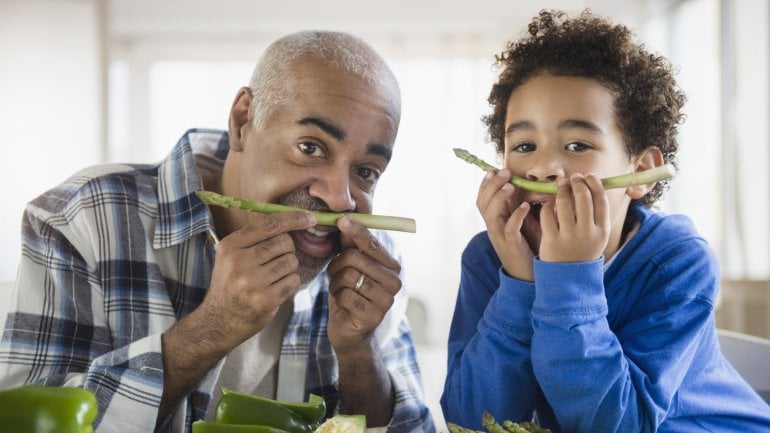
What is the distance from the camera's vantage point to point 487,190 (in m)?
1.69

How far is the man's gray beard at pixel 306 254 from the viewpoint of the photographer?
6.15ft

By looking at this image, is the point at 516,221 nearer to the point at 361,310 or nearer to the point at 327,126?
the point at 361,310

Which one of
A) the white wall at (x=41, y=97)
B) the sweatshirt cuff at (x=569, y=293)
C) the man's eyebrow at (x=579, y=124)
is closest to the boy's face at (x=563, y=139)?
the man's eyebrow at (x=579, y=124)

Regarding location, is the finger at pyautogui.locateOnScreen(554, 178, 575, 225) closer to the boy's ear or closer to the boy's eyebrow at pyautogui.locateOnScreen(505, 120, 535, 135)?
the boy's eyebrow at pyautogui.locateOnScreen(505, 120, 535, 135)

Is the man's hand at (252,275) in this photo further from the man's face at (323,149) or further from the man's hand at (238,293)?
the man's face at (323,149)

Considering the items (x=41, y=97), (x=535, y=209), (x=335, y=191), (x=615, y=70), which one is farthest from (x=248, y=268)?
(x=41, y=97)

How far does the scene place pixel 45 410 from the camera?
1.09 meters

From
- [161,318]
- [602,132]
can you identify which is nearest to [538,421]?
[602,132]

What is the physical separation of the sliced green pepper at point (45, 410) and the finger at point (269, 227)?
57cm

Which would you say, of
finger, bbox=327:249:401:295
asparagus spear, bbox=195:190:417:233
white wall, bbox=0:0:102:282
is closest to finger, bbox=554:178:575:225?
asparagus spear, bbox=195:190:417:233

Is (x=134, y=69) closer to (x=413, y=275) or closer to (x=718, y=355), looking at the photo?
(x=413, y=275)

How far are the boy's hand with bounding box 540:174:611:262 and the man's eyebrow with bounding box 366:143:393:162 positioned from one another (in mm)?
533

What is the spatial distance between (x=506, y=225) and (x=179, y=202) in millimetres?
888

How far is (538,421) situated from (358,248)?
0.59 m
